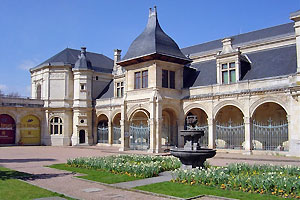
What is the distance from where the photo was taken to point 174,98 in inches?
1063

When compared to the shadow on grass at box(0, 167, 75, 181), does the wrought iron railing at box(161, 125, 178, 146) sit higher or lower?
higher

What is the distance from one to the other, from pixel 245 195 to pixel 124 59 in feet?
68.7

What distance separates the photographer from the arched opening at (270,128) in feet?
72.8

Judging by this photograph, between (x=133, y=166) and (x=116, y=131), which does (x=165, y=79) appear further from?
(x=133, y=166)

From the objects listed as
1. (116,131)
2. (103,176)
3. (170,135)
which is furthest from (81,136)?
(103,176)

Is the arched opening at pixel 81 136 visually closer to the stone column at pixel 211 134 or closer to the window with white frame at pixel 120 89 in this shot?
the window with white frame at pixel 120 89

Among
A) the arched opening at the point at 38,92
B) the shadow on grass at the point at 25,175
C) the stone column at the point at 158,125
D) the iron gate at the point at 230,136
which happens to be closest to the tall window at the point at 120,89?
the stone column at the point at 158,125

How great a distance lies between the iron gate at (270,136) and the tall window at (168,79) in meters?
7.55

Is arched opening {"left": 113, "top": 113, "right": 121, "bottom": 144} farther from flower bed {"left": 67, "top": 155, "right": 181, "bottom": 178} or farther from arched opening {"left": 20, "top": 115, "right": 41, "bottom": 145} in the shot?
flower bed {"left": 67, "top": 155, "right": 181, "bottom": 178}

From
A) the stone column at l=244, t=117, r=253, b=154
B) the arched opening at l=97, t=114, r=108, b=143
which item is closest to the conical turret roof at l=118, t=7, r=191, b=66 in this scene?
the stone column at l=244, t=117, r=253, b=154

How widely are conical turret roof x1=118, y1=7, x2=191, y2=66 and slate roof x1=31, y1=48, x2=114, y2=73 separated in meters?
12.4

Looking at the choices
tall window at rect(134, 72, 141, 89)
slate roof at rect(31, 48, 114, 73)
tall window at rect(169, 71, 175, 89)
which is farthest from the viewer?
slate roof at rect(31, 48, 114, 73)

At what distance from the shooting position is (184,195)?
8680mm

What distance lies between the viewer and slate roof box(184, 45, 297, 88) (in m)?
22.7
